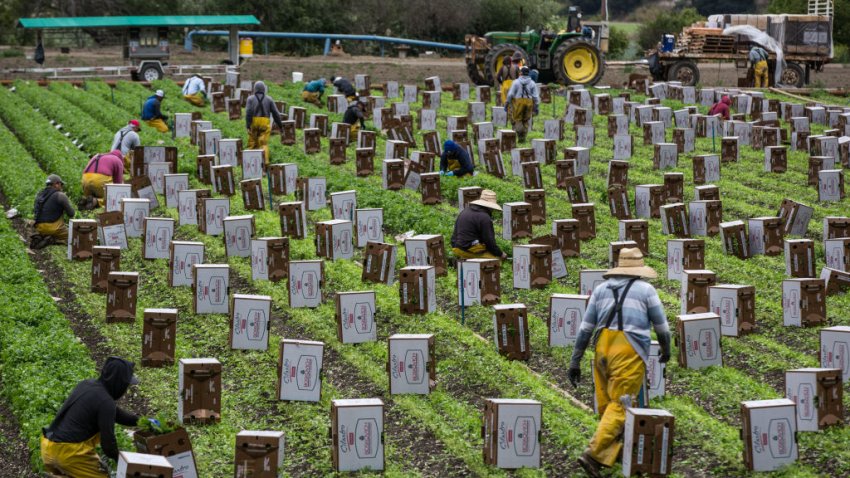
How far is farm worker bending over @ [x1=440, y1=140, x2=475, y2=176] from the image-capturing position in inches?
940

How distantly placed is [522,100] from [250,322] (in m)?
15.3

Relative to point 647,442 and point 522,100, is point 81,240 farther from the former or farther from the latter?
point 522,100

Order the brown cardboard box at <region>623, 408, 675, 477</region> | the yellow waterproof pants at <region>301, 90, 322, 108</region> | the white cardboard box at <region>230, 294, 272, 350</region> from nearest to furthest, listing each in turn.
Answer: the brown cardboard box at <region>623, 408, 675, 477</region> < the white cardboard box at <region>230, 294, 272, 350</region> < the yellow waterproof pants at <region>301, 90, 322, 108</region>

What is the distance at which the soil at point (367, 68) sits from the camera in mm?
44125

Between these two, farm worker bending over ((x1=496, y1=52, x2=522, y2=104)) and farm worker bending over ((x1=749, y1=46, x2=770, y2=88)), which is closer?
farm worker bending over ((x1=496, y1=52, x2=522, y2=104))

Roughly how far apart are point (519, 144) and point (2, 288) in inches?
587

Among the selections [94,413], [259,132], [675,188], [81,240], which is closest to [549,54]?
[259,132]

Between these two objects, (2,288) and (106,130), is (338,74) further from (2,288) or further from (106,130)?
(2,288)

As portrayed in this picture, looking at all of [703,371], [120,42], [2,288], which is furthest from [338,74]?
[703,371]

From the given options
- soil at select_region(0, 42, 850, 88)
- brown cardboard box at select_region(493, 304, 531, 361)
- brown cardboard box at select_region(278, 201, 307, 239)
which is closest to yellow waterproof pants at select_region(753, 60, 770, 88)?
soil at select_region(0, 42, 850, 88)

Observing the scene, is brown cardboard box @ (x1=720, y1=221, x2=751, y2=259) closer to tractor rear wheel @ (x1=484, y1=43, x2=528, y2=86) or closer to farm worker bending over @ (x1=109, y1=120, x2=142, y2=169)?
farm worker bending over @ (x1=109, y1=120, x2=142, y2=169)

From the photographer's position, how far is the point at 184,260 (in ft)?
55.6

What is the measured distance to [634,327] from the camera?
1053cm

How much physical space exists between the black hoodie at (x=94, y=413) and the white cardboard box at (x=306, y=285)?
17.9 ft
